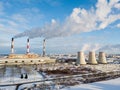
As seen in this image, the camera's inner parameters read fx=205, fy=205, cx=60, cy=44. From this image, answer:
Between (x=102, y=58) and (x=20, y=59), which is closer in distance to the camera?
(x=20, y=59)

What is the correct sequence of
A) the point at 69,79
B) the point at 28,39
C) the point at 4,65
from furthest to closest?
the point at 28,39 → the point at 4,65 → the point at 69,79

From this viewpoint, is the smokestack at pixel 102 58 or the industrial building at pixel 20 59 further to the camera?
the smokestack at pixel 102 58

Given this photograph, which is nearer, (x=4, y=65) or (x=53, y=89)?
(x=53, y=89)

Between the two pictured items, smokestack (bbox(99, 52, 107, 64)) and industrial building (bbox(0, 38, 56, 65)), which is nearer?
industrial building (bbox(0, 38, 56, 65))

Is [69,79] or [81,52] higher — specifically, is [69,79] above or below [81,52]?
below

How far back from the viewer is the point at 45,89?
14.2m

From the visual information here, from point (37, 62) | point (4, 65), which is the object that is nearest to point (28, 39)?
point (37, 62)

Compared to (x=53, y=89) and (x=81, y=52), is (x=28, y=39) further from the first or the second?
(x=53, y=89)

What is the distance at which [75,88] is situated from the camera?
14.6 m

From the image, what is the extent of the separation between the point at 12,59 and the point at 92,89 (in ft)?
114

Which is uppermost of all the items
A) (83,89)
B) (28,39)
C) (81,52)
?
(28,39)

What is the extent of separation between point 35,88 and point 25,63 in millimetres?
33690

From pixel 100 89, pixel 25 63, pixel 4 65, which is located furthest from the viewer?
pixel 25 63

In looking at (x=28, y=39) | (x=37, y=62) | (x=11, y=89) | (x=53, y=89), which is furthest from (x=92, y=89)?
(x=28, y=39)
